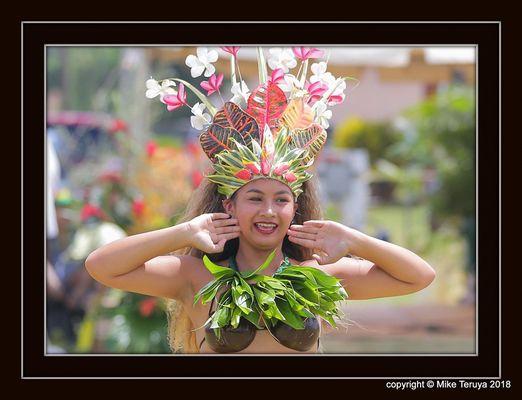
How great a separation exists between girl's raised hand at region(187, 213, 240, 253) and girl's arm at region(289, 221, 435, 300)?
0.82ft

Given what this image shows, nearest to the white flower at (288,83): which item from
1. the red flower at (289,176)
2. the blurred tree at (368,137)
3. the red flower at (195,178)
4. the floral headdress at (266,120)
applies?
the floral headdress at (266,120)

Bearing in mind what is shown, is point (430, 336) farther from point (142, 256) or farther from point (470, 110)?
point (142, 256)

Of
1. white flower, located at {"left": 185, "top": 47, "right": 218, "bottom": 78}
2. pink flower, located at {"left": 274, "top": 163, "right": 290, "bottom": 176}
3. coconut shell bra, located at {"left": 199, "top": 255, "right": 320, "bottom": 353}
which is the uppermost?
white flower, located at {"left": 185, "top": 47, "right": 218, "bottom": 78}

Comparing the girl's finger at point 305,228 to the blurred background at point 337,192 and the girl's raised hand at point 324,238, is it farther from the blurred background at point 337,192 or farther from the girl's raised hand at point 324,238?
the blurred background at point 337,192

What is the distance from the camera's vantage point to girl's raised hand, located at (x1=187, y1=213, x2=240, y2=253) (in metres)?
4.09

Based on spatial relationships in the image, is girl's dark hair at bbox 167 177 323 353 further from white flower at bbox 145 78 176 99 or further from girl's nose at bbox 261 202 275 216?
white flower at bbox 145 78 176 99

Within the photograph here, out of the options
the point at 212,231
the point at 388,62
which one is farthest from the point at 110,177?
the point at 388,62

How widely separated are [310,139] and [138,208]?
3283mm

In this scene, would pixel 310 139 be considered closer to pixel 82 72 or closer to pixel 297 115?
pixel 297 115

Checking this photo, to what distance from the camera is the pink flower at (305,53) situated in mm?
4305

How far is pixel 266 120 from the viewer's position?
4246 millimetres

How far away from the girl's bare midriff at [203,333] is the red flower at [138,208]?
306cm

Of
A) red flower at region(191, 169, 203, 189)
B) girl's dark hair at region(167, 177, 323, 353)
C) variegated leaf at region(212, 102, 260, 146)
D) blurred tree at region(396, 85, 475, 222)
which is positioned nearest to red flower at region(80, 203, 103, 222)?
red flower at region(191, 169, 203, 189)
